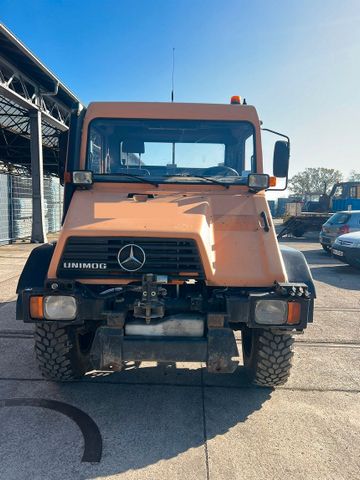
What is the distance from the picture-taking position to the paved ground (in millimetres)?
2338

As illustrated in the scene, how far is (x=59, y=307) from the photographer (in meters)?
2.72

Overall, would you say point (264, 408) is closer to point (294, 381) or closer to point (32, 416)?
point (294, 381)

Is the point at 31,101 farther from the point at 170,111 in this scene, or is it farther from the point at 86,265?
the point at 86,265

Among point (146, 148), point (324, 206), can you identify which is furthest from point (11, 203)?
point (324, 206)

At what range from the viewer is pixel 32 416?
2.86 meters

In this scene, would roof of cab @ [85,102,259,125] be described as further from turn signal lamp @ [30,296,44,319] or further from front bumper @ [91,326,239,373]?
front bumper @ [91,326,239,373]

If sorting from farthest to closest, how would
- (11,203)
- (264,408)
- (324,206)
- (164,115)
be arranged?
(324,206) → (11,203) → (164,115) → (264,408)

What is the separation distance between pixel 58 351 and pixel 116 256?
1104mm

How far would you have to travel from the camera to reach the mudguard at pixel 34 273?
9.41 ft

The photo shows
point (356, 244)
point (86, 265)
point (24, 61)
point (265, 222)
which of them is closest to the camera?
point (86, 265)

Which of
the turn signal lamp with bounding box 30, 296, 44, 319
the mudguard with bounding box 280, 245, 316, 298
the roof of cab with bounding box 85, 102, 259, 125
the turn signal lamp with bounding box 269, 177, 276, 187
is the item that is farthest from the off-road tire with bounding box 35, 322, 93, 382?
the turn signal lamp with bounding box 269, 177, 276, 187

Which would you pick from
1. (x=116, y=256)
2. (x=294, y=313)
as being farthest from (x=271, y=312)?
(x=116, y=256)

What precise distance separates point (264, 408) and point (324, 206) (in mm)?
21458

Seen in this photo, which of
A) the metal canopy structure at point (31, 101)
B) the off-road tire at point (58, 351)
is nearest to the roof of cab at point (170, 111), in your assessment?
the off-road tire at point (58, 351)
